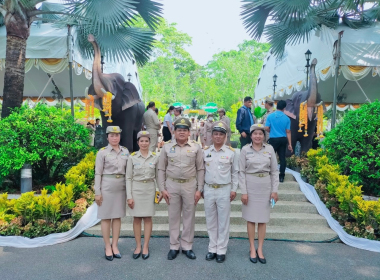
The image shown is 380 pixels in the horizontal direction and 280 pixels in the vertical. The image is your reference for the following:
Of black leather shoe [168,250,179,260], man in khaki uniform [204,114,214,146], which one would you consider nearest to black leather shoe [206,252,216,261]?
black leather shoe [168,250,179,260]

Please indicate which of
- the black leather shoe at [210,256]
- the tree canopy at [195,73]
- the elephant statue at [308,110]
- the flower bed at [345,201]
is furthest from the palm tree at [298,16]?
the tree canopy at [195,73]

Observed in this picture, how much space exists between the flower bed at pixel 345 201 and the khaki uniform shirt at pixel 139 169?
2.79 meters

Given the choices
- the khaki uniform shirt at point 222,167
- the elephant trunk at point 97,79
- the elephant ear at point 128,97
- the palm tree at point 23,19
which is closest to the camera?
the khaki uniform shirt at point 222,167

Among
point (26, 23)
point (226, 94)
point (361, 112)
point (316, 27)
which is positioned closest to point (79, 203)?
point (26, 23)

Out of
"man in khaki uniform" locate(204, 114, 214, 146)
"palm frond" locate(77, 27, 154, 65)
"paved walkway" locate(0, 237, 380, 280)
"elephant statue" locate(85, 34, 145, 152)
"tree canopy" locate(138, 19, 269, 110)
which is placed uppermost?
"tree canopy" locate(138, 19, 269, 110)

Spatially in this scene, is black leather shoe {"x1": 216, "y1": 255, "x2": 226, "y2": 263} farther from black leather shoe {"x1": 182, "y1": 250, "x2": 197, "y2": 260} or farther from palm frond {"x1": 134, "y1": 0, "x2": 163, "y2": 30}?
palm frond {"x1": 134, "y1": 0, "x2": 163, "y2": 30}

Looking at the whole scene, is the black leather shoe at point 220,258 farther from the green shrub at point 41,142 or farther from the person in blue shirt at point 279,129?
the green shrub at point 41,142

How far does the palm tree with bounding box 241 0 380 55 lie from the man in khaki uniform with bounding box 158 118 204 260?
5.08 m

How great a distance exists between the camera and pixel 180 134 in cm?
330

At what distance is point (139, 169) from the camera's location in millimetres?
3373

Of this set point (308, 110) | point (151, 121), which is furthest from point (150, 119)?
→ point (308, 110)

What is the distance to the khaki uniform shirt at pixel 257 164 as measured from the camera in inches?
131

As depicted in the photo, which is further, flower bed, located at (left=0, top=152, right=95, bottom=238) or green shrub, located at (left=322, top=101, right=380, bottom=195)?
green shrub, located at (left=322, top=101, right=380, bottom=195)

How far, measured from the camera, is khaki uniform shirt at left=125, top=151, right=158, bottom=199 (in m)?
3.37
